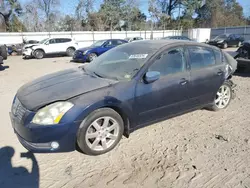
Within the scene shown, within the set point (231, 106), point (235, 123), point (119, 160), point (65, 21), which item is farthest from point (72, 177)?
point (65, 21)

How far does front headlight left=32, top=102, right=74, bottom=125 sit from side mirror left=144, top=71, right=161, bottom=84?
113 cm

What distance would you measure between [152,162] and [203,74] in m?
1.92

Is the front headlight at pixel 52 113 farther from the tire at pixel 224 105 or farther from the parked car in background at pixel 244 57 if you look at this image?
the parked car in background at pixel 244 57

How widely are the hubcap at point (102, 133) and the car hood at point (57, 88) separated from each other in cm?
47

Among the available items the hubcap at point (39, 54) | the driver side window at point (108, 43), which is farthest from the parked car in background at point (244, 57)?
the hubcap at point (39, 54)

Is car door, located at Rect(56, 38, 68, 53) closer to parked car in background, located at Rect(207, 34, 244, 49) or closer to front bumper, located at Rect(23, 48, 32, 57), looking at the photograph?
front bumper, located at Rect(23, 48, 32, 57)

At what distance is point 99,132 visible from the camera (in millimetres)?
2939

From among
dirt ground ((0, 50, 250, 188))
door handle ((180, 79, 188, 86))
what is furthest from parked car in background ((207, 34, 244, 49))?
door handle ((180, 79, 188, 86))

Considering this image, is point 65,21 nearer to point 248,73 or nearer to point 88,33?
point 88,33

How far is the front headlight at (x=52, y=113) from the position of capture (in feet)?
8.48

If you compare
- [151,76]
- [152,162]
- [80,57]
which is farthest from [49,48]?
[152,162]

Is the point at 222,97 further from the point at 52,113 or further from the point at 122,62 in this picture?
the point at 52,113

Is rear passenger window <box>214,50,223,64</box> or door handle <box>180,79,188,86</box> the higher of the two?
rear passenger window <box>214,50,223,64</box>

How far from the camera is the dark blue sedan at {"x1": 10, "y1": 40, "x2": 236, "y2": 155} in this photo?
8.68 feet
